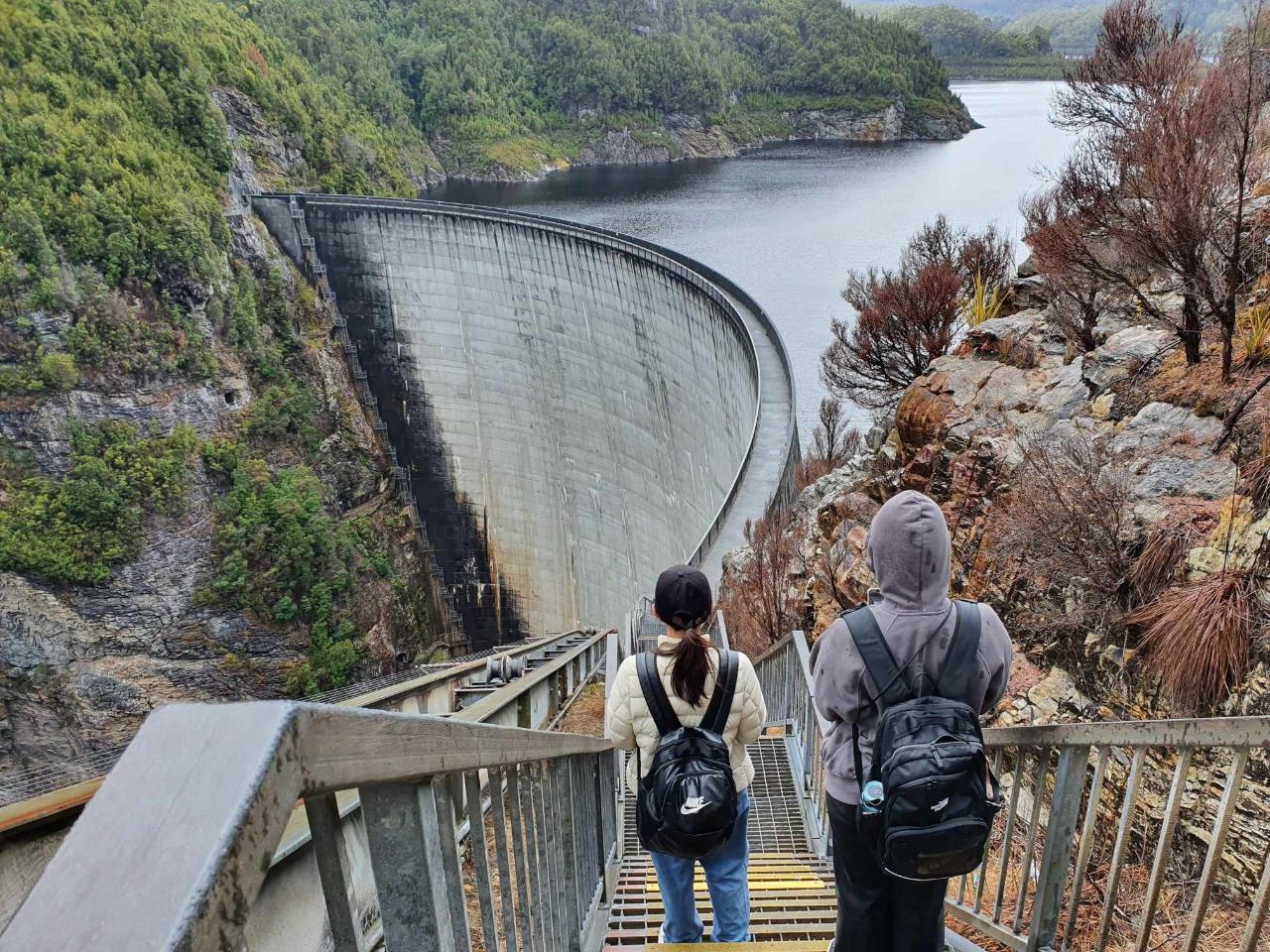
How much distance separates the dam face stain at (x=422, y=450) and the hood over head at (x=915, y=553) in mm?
24189

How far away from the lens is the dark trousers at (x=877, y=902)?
83.8 inches

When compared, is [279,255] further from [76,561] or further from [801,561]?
[801,561]

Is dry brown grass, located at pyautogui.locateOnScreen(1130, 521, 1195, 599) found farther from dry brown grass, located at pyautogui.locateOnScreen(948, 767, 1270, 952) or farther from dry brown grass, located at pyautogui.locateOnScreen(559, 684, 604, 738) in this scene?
dry brown grass, located at pyautogui.locateOnScreen(559, 684, 604, 738)

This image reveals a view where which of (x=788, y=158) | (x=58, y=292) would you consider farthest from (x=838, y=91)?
(x=58, y=292)

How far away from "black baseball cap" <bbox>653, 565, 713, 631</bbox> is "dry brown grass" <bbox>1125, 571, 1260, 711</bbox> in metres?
2.78

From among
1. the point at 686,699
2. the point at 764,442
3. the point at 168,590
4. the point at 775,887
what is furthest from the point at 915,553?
the point at 168,590

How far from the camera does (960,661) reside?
194 centimetres

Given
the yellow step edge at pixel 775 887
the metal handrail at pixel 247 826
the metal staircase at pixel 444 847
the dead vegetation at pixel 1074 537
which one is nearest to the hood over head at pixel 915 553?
the metal staircase at pixel 444 847

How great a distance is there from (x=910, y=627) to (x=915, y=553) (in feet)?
0.56

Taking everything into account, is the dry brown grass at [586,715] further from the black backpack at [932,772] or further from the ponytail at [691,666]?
the black backpack at [932,772]

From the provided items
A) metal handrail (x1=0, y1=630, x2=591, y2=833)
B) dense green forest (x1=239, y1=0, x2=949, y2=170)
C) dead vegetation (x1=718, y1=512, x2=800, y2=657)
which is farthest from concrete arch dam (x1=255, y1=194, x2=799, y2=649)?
dense green forest (x1=239, y1=0, x2=949, y2=170)

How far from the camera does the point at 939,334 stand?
15.6 m

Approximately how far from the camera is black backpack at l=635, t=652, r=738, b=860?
7.55ft

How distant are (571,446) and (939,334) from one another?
10834 millimetres
